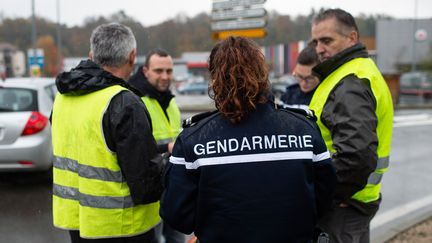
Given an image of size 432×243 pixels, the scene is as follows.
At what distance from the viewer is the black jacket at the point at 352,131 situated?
2098 mm

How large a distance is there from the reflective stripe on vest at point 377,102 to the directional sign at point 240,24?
12.3 m

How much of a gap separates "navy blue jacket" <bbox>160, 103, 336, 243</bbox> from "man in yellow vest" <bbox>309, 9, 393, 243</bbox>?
1.42ft

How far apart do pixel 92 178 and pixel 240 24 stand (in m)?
13.3

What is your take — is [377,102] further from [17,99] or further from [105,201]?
[17,99]

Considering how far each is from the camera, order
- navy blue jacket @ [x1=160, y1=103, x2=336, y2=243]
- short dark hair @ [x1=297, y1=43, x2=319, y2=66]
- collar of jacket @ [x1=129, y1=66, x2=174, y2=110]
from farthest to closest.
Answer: short dark hair @ [x1=297, y1=43, x2=319, y2=66] → collar of jacket @ [x1=129, y1=66, x2=174, y2=110] → navy blue jacket @ [x1=160, y1=103, x2=336, y2=243]

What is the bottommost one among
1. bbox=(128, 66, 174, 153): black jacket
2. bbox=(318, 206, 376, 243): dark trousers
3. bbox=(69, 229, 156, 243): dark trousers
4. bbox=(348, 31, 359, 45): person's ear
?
bbox=(69, 229, 156, 243): dark trousers

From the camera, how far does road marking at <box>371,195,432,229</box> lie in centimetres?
498

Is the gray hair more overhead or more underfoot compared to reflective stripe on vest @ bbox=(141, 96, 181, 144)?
more overhead

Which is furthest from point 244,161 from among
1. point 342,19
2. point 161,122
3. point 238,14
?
point 238,14

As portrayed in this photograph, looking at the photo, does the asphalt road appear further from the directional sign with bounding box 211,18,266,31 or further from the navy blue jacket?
the directional sign with bounding box 211,18,266,31

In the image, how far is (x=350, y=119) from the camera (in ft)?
6.97

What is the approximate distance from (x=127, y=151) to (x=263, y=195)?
32.5 inches

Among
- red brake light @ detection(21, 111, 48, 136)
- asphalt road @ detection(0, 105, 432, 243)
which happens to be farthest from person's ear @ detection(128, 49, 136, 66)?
red brake light @ detection(21, 111, 48, 136)

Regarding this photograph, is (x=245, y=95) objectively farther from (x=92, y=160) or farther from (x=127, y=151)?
(x=92, y=160)
